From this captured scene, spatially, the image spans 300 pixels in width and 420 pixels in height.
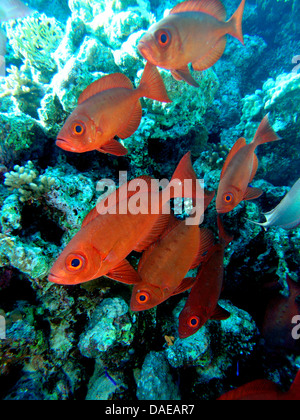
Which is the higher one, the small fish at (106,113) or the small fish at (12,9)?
the small fish at (12,9)

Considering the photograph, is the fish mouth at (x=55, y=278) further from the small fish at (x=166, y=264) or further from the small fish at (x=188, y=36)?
the small fish at (x=188, y=36)

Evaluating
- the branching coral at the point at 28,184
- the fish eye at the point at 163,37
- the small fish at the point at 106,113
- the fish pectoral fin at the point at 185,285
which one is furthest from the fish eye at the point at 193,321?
the fish eye at the point at 163,37

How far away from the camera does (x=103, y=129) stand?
1.95 m

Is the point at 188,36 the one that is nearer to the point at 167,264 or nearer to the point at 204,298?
the point at 167,264

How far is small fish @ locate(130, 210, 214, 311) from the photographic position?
185 cm

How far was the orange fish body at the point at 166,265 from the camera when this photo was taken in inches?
72.9

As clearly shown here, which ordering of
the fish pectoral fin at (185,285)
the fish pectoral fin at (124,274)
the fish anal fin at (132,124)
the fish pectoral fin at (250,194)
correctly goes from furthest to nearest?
1. the fish pectoral fin at (250,194)
2. the fish anal fin at (132,124)
3. the fish pectoral fin at (185,285)
4. the fish pectoral fin at (124,274)

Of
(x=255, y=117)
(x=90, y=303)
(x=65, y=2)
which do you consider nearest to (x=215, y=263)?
(x=90, y=303)

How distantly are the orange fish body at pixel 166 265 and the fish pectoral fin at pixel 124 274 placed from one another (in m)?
0.19

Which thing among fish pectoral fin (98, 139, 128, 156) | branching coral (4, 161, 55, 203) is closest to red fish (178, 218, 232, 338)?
fish pectoral fin (98, 139, 128, 156)

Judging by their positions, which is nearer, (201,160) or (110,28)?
(201,160)

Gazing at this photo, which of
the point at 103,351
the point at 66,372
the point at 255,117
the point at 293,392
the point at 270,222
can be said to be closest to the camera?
the point at 293,392
